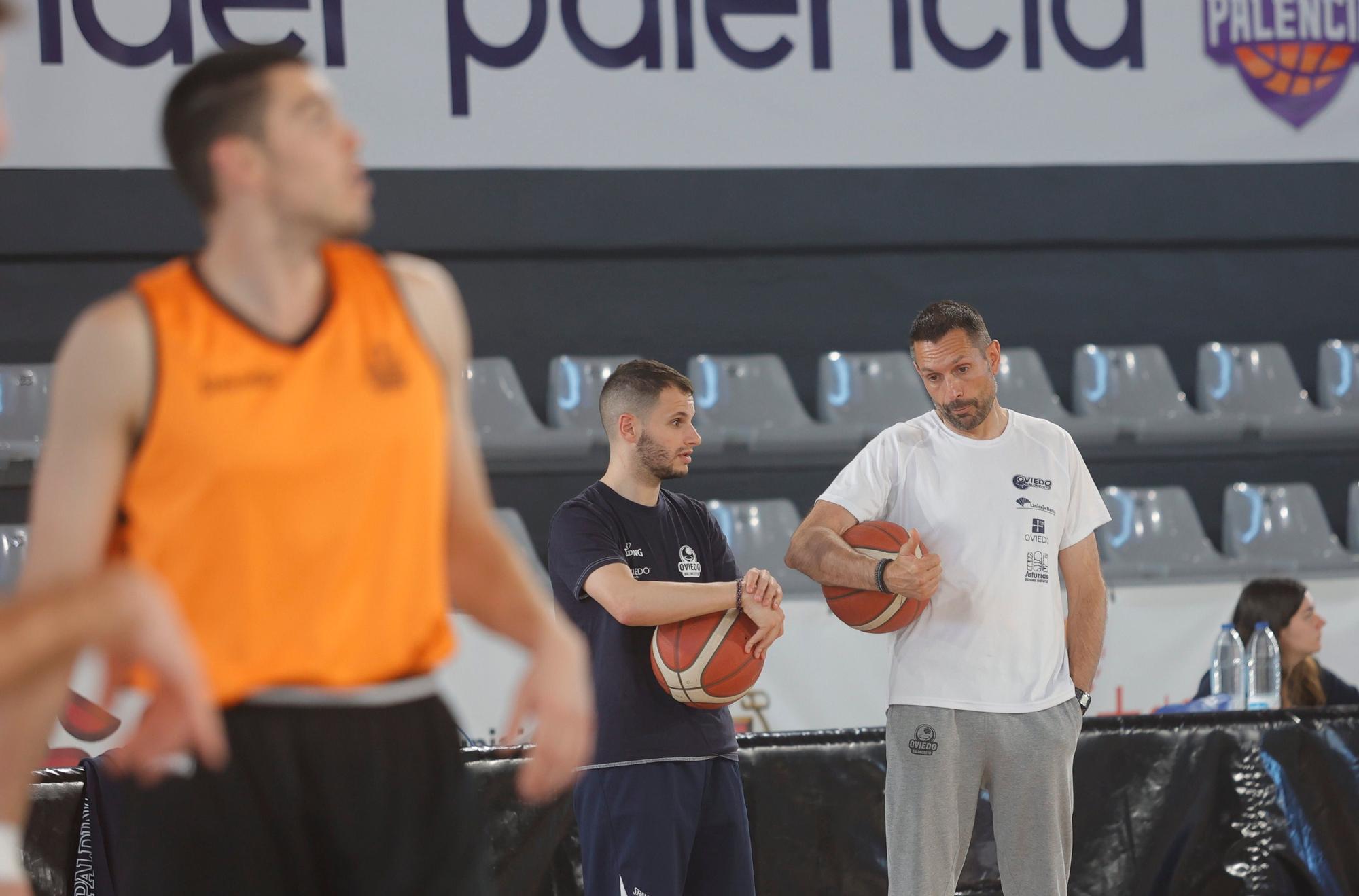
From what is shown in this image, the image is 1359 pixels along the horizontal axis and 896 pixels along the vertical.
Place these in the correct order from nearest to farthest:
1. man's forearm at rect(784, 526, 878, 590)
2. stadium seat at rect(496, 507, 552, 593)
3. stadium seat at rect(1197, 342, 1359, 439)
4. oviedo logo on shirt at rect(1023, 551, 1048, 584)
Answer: man's forearm at rect(784, 526, 878, 590) → oviedo logo on shirt at rect(1023, 551, 1048, 584) → stadium seat at rect(496, 507, 552, 593) → stadium seat at rect(1197, 342, 1359, 439)

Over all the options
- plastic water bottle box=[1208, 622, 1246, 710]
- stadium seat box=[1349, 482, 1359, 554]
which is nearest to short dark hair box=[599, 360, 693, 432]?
plastic water bottle box=[1208, 622, 1246, 710]

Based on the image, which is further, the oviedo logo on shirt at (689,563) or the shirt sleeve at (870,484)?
the shirt sleeve at (870,484)

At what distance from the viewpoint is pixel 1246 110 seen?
30.7ft

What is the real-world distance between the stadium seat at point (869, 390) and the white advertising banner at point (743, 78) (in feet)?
3.96

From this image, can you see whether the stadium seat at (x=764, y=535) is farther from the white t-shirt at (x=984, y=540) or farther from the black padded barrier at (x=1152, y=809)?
the white t-shirt at (x=984, y=540)

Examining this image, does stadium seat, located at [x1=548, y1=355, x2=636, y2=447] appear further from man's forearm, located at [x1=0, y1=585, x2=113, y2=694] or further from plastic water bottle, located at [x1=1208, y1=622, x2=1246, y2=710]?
man's forearm, located at [x1=0, y1=585, x2=113, y2=694]

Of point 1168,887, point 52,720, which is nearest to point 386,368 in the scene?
point 52,720

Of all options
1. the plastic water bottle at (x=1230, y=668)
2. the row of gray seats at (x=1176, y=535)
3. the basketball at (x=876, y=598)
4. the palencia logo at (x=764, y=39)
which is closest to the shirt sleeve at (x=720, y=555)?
the basketball at (x=876, y=598)

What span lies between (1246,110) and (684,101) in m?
3.51

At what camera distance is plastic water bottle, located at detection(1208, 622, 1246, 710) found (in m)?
5.76

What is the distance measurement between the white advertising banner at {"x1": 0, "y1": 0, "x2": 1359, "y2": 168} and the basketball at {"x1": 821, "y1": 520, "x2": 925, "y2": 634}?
5.02m

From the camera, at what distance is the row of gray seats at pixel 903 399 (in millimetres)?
8414

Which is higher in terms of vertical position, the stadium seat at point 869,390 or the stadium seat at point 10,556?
the stadium seat at point 869,390

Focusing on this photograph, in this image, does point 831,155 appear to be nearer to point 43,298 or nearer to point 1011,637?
point 43,298
